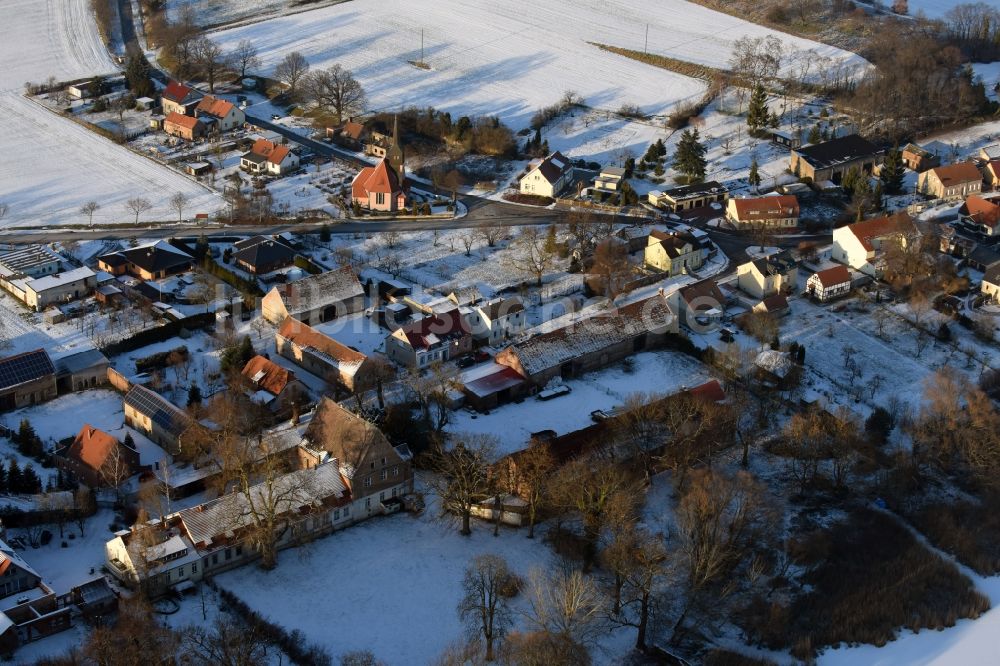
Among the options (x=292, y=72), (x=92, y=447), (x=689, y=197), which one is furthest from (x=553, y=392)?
(x=292, y=72)

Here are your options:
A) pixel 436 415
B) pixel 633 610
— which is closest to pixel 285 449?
pixel 436 415

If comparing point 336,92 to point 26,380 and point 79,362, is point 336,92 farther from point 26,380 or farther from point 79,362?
point 26,380

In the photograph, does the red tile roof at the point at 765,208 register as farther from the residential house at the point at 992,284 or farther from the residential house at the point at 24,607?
the residential house at the point at 24,607

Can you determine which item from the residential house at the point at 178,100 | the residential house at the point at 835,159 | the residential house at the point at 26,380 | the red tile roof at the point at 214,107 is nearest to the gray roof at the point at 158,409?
the residential house at the point at 26,380

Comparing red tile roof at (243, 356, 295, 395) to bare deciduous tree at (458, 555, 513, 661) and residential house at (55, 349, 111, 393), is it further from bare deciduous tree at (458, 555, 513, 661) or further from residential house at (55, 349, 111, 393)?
bare deciduous tree at (458, 555, 513, 661)

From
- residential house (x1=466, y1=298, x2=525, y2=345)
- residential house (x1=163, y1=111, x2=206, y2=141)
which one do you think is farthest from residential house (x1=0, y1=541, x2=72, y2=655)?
residential house (x1=163, y1=111, x2=206, y2=141)

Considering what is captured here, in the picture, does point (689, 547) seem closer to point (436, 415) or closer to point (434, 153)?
point (436, 415)
